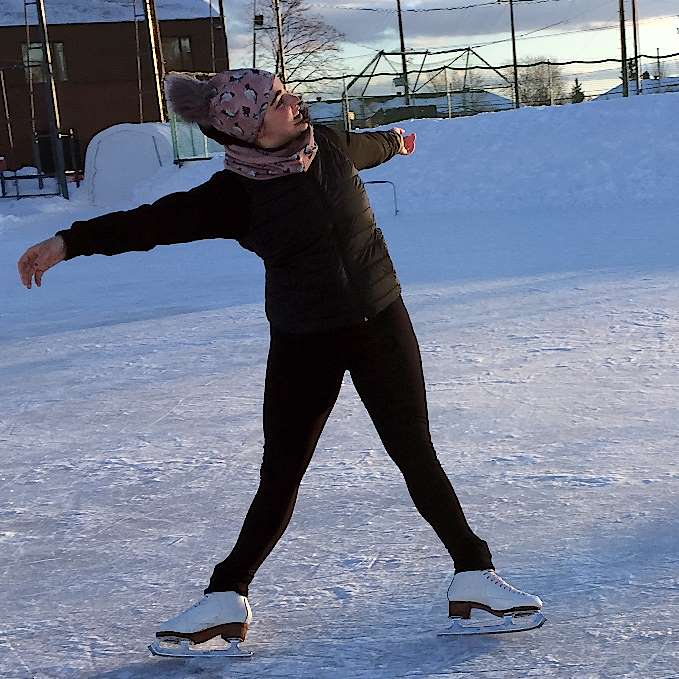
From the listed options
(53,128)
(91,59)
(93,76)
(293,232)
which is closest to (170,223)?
(293,232)

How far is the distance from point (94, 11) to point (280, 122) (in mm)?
36963

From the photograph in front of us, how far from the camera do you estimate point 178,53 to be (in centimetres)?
3712

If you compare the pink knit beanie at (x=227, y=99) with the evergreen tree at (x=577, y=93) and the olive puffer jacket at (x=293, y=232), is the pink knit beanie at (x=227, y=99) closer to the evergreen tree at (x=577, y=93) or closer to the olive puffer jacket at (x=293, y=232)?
the olive puffer jacket at (x=293, y=232)

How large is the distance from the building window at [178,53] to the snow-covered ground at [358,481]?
2920 cm

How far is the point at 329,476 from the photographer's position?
3.90 m

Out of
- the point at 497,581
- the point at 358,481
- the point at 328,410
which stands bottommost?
the point at 358,481

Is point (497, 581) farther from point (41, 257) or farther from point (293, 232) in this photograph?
point (41, 257)

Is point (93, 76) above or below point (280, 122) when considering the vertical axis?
above

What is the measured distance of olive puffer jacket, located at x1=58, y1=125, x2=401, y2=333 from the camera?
231cm

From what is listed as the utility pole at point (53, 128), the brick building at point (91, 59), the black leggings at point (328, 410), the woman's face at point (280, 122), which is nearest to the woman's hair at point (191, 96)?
the woman's face at point (280, 122)

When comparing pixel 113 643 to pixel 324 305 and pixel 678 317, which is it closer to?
pixel 324 305

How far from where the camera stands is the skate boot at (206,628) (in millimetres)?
2551

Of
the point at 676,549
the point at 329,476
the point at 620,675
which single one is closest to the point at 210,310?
the point at 329,476

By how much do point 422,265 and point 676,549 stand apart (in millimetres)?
7188
